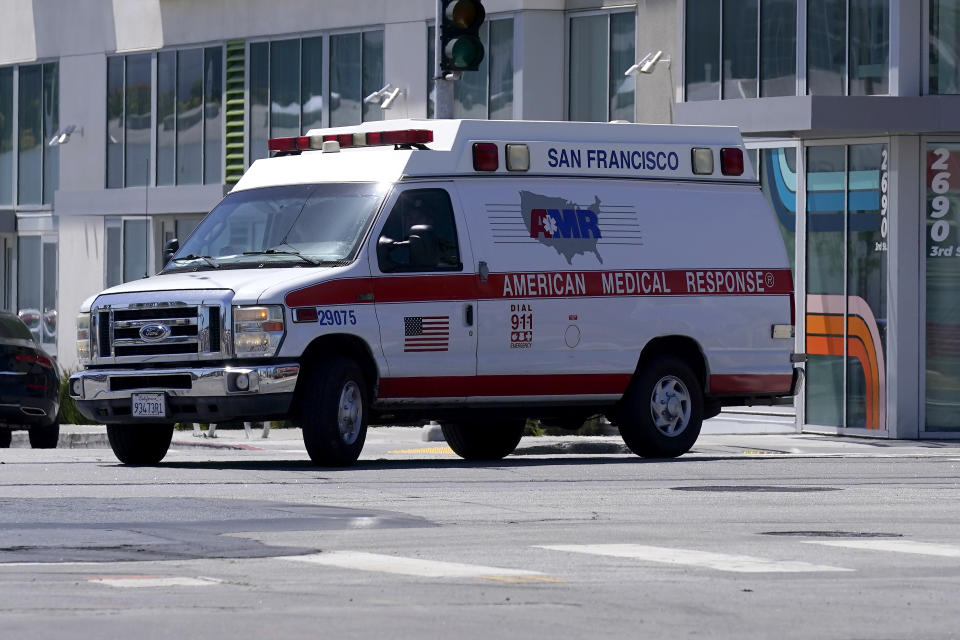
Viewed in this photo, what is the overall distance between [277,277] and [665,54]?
545 inches

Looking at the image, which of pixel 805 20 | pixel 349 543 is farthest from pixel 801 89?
pixel 349 543

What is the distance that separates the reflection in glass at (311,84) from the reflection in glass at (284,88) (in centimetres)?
13

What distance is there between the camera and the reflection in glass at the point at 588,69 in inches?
1214

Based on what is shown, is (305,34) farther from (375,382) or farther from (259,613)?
(259,613)

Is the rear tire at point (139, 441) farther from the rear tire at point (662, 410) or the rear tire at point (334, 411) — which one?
the rear tire at point (662, 410)

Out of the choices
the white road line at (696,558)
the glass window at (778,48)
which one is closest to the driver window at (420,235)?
the white road line at (696,558)

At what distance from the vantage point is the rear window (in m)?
22.0

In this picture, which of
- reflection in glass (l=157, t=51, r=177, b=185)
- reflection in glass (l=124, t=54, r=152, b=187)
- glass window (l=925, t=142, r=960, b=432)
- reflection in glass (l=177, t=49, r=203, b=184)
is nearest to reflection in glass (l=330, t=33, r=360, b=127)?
reflection in glass (l=177, t=49, r=203, b=184)

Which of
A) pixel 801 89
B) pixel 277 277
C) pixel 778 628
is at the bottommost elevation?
pixel 778 628

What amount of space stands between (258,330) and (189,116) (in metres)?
23.4

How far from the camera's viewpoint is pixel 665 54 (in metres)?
29.2

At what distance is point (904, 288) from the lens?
24.1 m

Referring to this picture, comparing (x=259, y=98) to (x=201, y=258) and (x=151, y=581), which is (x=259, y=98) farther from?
(x=151, y=581)

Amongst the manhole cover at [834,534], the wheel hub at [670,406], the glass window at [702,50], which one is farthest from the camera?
the glass window at [702,50]
